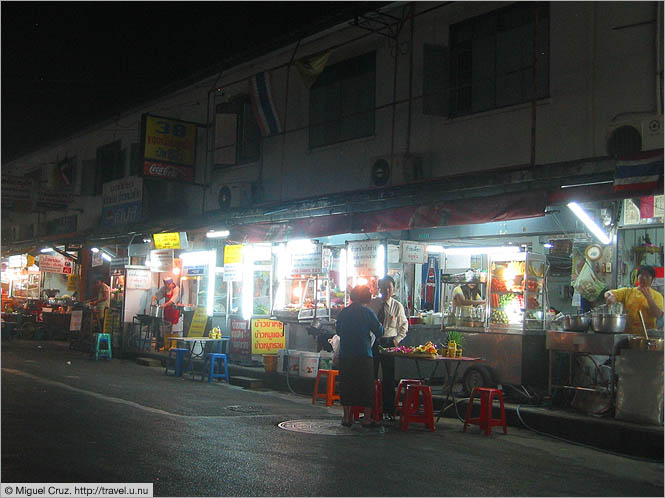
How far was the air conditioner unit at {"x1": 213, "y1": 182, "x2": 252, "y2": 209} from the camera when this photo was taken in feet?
65.9

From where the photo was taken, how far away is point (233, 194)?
20.8 m

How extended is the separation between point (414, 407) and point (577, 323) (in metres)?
3.11

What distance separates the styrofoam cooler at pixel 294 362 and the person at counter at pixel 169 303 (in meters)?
7.39

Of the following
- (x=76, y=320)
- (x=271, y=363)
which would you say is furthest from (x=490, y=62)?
(x=76, y=320)

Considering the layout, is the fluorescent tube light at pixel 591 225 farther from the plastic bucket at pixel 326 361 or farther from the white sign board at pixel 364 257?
the plastic bucket at pixel 326 361

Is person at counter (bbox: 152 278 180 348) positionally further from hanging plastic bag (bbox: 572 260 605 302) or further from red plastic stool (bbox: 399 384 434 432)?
hanging plastic bag (bbox: 572 260 605 302)

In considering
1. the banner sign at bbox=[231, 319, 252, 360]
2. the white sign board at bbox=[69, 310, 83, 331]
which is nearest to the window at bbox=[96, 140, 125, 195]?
the white sign board at bbox=[69, 310, 83, 331]

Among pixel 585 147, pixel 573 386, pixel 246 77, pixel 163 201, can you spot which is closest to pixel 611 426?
pixel 573 386

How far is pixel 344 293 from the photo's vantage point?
16672mm

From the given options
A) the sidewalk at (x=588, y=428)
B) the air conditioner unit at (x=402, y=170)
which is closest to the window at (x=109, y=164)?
the air conditioner unit at (x=402, y=170)

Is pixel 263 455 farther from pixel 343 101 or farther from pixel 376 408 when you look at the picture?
pixel 343 101

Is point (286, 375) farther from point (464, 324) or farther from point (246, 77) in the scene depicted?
point (246, 77)

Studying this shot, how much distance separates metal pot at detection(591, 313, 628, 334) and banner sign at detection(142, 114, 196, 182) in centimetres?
1314

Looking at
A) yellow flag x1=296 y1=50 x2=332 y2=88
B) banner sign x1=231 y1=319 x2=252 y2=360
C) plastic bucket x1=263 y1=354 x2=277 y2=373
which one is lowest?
plastic bucket x1=263 y1=354 x2=277 y2=373
